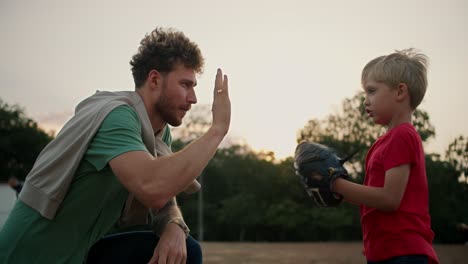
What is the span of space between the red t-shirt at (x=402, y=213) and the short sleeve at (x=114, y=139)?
1528mm

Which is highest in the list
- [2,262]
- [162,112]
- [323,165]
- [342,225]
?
[162,112]

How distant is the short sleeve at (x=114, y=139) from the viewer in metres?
2.64

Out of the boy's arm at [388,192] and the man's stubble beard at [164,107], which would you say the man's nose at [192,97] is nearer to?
the man's stubble beard at [164,107]

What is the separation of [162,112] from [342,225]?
49.1m

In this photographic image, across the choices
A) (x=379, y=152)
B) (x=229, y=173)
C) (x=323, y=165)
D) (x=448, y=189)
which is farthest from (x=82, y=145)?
(x=229, y=173)

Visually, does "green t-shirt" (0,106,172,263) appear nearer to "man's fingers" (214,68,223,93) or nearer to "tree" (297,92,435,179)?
"man's fingers" (214,68,223,93)

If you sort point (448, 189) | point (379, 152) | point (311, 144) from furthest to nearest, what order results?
point (448, 189), point (311, 144), point (379, 152)

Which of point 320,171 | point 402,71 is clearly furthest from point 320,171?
point 402,71

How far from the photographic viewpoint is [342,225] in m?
50.2

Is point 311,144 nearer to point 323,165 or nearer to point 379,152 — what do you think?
point 323,165

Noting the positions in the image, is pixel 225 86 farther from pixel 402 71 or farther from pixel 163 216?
pixel 402 71

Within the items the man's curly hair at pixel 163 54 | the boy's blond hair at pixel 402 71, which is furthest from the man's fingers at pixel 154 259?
the boy's blond hair at pixel 402 71

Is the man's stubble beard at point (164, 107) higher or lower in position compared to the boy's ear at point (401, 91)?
lower

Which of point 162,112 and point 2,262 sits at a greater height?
point 162,112
